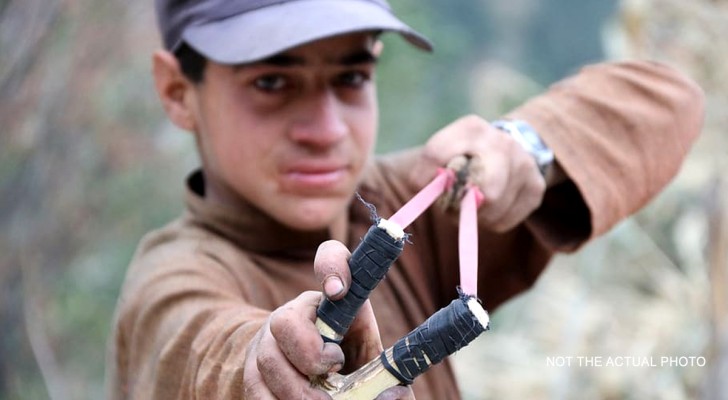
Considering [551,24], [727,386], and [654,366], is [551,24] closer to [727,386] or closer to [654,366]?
[654,366]

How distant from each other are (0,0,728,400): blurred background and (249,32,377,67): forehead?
0.98 metres

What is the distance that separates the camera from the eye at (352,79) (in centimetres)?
136

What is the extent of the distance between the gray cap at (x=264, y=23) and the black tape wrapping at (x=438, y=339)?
0.52 meters

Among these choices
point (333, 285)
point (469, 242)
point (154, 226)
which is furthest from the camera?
point (154, 226)

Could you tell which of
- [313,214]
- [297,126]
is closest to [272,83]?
[297,126]

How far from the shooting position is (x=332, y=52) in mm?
1324

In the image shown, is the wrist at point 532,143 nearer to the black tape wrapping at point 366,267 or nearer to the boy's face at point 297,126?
the boy's face at point 297,126

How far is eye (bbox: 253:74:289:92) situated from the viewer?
1.32 meters

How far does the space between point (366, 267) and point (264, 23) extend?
546 mm

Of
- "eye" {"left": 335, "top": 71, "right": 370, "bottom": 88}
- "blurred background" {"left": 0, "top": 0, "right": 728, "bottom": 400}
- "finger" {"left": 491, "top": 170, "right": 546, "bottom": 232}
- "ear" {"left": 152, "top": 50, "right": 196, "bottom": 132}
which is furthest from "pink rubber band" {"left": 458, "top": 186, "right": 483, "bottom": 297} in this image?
"blurred background" {"left": 0, "top": 0, "right": 728, "bottom": 400}

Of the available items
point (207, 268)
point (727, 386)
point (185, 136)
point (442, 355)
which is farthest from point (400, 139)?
point (442, 355)

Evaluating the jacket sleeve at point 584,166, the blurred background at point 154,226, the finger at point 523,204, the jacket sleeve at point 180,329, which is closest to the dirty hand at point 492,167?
the finger at point 523,204

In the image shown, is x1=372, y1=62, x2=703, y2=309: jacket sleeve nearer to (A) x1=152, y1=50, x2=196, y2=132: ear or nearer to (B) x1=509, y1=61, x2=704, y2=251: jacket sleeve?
(B) x1=509, y1=61, x2=704, y2=251: jacket sleeve

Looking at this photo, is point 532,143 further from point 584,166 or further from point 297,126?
point 297,126
